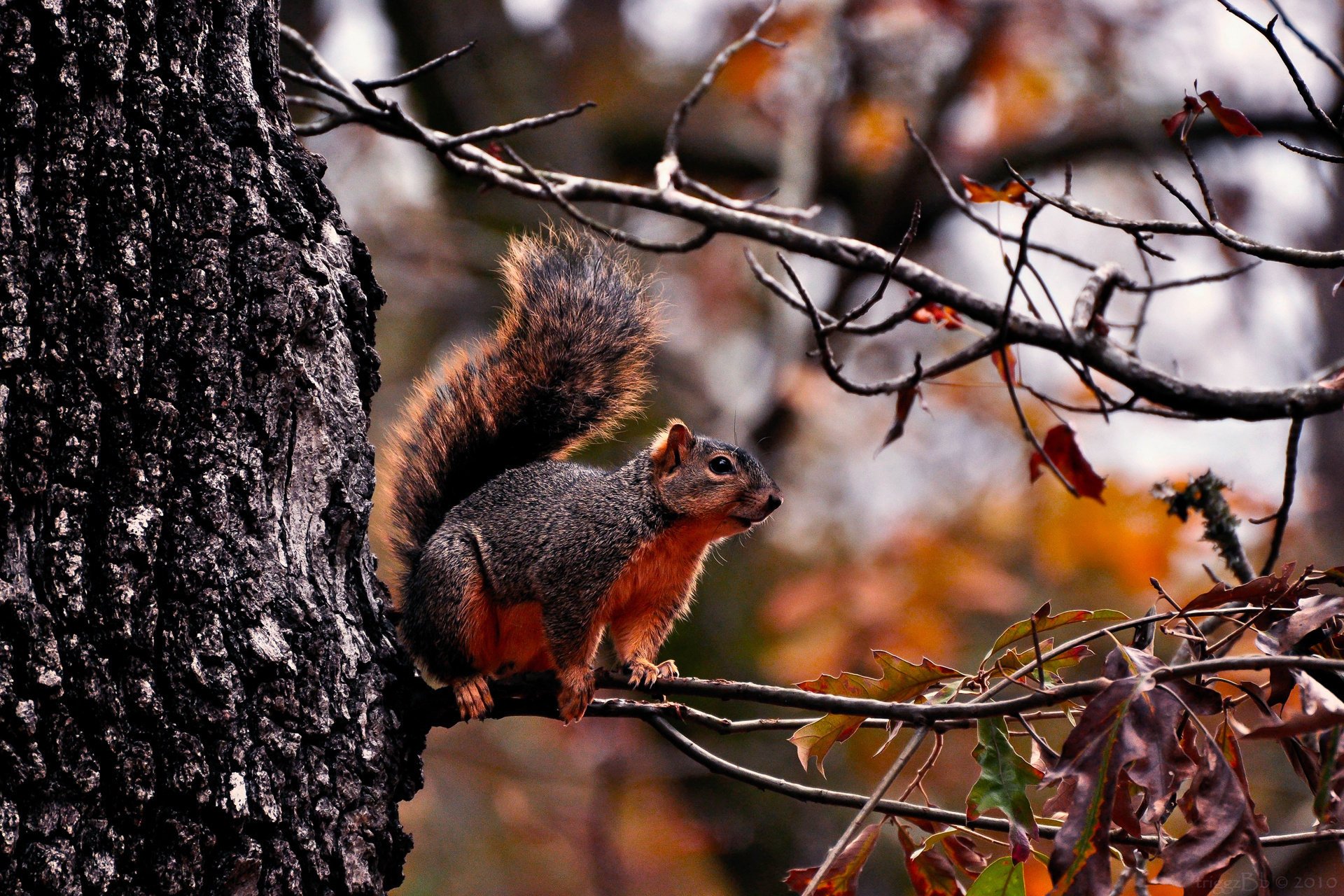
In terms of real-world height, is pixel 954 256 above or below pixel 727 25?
below

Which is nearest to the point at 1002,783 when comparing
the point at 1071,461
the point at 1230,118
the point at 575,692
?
the point at 1071,461

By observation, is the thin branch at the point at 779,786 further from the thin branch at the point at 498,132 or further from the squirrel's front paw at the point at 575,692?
the thin branch at the point at 498,132

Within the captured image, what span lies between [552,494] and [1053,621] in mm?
1293

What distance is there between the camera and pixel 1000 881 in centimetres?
141

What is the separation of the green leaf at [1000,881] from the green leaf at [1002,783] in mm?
42

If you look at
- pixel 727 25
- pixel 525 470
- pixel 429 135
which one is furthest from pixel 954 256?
pixel 429 135

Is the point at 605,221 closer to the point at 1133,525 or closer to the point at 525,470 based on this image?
the point at 525,470

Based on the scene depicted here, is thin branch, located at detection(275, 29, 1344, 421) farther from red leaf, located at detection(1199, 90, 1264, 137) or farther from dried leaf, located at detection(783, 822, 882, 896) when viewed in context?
dried leaf, located at detection(783, 822, 882, 896)

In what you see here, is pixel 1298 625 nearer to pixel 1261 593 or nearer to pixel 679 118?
pixel 1261 593

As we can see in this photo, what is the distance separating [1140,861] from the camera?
4.58 ft

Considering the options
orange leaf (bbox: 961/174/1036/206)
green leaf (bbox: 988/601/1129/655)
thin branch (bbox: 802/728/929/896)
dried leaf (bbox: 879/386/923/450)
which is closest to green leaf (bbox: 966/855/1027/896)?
thin branch (bbox: 802/728/929/896)

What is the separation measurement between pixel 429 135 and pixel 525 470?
0.90 meters

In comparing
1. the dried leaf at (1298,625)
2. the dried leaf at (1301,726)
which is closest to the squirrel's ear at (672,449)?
the dried leaf at (1298,625)

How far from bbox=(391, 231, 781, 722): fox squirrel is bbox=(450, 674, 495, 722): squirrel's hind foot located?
225 millimetres
